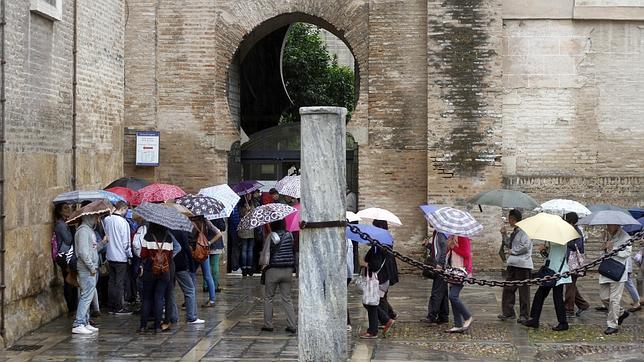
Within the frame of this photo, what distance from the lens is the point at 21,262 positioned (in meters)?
12.9

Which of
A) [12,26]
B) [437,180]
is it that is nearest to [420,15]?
[437,180]

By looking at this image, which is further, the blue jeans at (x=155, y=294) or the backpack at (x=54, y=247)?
the backpack at (x=54, y=247)

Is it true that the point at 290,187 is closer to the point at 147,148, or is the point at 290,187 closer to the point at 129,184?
the point at 129,184

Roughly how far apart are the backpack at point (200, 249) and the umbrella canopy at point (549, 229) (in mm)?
4100

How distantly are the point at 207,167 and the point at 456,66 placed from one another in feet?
15.5

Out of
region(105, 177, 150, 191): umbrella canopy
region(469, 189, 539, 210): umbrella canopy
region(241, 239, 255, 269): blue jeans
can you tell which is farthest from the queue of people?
region(241, 239, 255, 269): blue jeans

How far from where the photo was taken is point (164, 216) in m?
12.3

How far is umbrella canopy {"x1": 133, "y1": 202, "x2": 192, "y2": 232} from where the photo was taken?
481 inches

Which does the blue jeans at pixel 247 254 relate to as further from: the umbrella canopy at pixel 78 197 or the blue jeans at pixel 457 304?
the blue jeans at pixel 457 304

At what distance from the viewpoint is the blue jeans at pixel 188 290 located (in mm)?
13289

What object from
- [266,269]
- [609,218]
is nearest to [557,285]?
[609,218]

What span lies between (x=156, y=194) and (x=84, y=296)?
2049 mm

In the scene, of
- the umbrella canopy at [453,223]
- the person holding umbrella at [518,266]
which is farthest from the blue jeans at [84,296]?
the person holding umbrella at [518,266]

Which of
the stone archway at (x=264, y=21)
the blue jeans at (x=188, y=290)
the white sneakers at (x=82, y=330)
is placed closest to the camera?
the white sneakers at (x=82, y=330)
